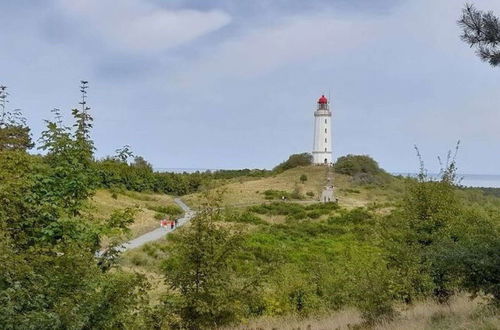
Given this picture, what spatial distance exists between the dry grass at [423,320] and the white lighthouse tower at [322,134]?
231 feet

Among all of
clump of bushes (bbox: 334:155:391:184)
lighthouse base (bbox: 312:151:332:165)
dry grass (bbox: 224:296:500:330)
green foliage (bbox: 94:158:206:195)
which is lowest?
dry grass (bbox: 224:296:500:330)

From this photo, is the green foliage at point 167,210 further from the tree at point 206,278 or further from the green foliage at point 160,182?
the tree at point 206,278

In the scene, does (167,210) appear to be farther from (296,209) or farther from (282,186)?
(282,186)

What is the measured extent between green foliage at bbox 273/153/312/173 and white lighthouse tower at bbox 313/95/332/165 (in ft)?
8.71

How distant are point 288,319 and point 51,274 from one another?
21.2ft

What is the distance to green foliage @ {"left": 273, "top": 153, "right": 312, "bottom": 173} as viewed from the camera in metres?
87.2

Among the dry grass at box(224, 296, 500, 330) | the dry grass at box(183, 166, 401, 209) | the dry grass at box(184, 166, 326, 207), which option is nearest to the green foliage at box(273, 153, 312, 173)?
the dry grass at box(184, 166, 326, 207)

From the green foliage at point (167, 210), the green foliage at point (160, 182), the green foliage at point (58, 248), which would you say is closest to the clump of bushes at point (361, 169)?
the green foliage at point (160, 182)

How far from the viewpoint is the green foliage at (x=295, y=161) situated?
87.2m

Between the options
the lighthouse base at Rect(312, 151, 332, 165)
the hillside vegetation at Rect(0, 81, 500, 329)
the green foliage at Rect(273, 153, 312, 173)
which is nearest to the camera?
the hillside vegetation at Rect(0, 81, 500, 329)

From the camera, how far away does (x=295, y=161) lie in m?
89.5

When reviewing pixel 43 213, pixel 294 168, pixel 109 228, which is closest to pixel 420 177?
pixel 109 228

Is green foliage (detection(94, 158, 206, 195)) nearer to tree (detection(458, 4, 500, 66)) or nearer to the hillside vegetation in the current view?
the hillside vegetation

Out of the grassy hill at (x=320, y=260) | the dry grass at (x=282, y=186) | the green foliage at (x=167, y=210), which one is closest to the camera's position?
the grassy hill at (x=320, y=260)
